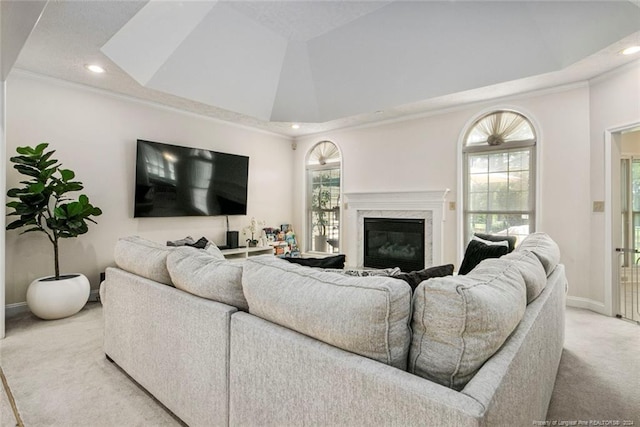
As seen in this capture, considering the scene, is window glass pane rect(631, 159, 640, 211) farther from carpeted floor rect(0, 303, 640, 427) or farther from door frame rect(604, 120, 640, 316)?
carpeted floor rect(0, 303, 640, 427)

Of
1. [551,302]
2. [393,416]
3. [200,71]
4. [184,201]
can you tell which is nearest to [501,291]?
[393,416]

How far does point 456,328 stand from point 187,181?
4.50 meters

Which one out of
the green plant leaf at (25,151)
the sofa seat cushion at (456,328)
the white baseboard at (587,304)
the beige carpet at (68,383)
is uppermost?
the green plant leaf at (25,151)

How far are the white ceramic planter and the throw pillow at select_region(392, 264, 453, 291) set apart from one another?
3.35m

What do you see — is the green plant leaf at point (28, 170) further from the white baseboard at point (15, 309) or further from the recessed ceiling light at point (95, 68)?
the white baseboard at point (15, 309)

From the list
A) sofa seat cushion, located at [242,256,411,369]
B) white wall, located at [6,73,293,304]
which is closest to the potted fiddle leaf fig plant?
white wall, located at [6,73,293,304]

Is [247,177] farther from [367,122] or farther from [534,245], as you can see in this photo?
[534,245]

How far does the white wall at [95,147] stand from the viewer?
3.46 meters

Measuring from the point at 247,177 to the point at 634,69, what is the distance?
16.4ft

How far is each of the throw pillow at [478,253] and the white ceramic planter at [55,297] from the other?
12.4 ft

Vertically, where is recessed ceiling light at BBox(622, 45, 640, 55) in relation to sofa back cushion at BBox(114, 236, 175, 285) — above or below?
above

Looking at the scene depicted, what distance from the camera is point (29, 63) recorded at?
130 inches

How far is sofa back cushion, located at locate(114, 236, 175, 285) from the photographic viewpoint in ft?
6.10

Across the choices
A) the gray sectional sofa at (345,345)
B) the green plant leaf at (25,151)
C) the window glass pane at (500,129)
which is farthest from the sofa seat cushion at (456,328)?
the window glass pane at (500,129)
